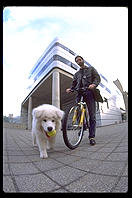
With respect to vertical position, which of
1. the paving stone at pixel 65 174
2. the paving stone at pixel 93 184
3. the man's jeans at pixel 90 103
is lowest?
the paving stone at pixel 65 174

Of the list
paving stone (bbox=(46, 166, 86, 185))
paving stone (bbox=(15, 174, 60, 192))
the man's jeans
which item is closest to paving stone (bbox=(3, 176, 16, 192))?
paving stone (bbox=(15, 174, 60, 192))

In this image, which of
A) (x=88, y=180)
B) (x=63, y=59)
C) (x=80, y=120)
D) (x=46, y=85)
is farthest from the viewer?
(x=46, y=85)

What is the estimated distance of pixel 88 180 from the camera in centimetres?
83

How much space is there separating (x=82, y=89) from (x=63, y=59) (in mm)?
15328

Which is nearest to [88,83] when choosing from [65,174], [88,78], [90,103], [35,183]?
[88,78]

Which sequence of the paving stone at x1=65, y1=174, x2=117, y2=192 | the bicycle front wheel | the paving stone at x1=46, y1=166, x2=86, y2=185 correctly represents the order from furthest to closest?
the bicycle front wheel → the paving stone at x1=46, y1=166, x2=86, y2=185 → the paving stone at x1=65, y1=174, x2=117, y2=192

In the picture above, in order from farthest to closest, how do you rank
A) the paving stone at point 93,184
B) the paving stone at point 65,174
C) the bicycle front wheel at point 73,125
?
the bicycle front wheel at point 73,125 < the paving stone at point 65,174 < the paving stone at point 93,184

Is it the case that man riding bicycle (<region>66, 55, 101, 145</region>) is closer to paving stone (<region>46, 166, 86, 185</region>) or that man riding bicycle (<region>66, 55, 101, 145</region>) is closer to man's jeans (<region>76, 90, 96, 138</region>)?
man's jeans (<region>76, 90, 96, 138</region>)

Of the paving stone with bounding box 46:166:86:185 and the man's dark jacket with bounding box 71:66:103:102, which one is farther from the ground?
the man's dark jacket with bounding box 71:66:103:102

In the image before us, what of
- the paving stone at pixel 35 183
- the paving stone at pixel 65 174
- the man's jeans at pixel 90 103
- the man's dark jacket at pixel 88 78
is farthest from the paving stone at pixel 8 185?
the man's dark jacket at pixel 88 78

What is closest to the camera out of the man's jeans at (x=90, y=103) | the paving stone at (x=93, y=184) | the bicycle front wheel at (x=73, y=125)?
the paving stone at (x=93, y=184)

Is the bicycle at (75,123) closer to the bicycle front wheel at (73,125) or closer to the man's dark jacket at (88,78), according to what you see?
the bicycle front wheel at (73,125)
